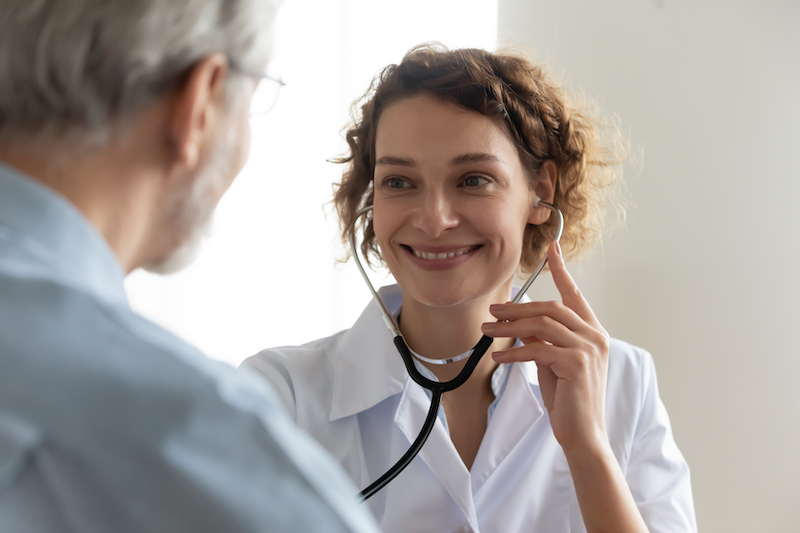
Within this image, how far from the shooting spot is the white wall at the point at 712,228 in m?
1.69

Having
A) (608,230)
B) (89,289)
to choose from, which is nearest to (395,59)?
(608,230)

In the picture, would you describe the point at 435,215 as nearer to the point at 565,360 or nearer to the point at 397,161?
the point at 397,161

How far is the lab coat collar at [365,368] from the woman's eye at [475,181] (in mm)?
313

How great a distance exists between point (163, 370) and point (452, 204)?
87 cm

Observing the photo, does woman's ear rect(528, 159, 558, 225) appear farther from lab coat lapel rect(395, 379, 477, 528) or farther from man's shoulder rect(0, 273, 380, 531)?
man's shoulder rect(0, 273, 380, 531)

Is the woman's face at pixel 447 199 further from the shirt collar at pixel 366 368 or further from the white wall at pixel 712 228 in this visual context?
the white wall at pixel 712 228

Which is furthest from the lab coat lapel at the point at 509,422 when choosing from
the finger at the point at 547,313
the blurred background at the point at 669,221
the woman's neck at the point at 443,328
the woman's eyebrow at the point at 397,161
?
the blurred background at the point at 669,221

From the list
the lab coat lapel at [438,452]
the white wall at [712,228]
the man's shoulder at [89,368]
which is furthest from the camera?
the white wall at [712,228]

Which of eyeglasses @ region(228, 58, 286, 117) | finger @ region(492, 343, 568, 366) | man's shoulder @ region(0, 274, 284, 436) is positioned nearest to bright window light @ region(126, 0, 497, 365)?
finger @ region(492, 343, 568, 366)

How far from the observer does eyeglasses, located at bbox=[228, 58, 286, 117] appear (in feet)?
1.79

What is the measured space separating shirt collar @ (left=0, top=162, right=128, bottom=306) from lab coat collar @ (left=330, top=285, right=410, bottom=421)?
76cm

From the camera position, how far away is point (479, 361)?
121 centimetres

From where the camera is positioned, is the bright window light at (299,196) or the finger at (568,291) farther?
the bright window light at (299,196)

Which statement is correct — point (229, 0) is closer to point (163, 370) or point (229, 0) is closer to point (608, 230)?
point (163, 370)
